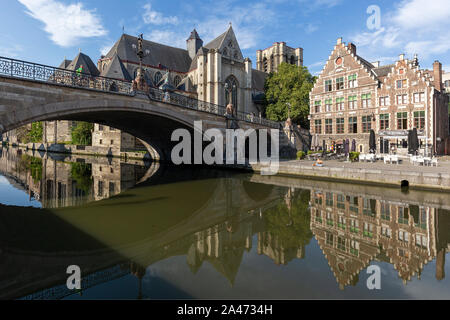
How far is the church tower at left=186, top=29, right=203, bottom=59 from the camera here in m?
Result: 45.8

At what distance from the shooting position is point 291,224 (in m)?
7.38

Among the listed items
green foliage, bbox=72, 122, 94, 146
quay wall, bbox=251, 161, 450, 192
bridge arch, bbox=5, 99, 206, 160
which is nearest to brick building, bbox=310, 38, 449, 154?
quay wall, bbox=251, 161, 450, 192

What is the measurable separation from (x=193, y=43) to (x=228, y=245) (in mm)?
45799

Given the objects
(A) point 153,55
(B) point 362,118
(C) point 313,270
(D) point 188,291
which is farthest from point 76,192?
(A) point 153,55

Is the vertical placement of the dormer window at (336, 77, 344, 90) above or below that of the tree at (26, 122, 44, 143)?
above

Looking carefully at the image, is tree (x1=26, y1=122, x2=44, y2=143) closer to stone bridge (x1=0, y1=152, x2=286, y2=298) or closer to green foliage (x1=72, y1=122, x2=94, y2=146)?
green foliage (x1=72, y1=122, x2=94, y2=146)

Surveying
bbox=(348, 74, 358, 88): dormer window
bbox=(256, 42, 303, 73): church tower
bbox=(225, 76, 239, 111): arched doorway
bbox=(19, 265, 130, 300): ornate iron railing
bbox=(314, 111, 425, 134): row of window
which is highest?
bbox=(256, 42, 303, 73): church tower

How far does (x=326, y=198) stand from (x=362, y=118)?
20179mm

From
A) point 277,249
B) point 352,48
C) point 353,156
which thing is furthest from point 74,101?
point 352,48

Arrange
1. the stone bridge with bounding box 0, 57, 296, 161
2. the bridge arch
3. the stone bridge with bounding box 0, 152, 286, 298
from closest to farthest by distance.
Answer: the stone bridge with bounding box 0, 152, 286, 298, the stone bridge with bounding box 0, 57, 296, 161, the bridge arch

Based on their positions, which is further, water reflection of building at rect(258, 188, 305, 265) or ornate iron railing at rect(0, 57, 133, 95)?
ornate iron railing at rect(0, 57, 133, 95)

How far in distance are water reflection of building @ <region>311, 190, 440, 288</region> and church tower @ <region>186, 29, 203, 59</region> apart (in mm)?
41998
